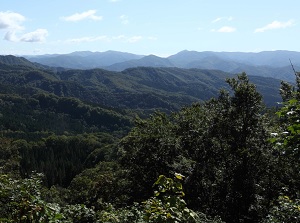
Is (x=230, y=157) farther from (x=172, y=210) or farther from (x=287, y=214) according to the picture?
(x=172, y=210)

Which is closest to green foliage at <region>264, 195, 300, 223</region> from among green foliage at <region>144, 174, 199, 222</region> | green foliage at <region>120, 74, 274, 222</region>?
green foliage at <region>144, 174, 199, 222</region>

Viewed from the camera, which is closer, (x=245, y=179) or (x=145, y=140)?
(x=245, y=179)

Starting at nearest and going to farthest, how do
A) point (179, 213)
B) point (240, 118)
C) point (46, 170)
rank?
point (179, 213)
point (240, 118)
point (46, 170)

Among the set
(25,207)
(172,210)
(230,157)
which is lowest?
(230,157)

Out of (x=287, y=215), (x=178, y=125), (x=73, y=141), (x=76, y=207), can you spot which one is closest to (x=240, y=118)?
(x=178, y=125)

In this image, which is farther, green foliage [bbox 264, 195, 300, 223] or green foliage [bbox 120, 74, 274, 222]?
green foliage [bbox 120, 74, 274, 222]

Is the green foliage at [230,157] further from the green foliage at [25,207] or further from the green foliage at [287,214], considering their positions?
the green foliage at [25,207]

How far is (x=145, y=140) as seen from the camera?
30719mm

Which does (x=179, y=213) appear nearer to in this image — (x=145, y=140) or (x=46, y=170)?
(x=145, y=140)

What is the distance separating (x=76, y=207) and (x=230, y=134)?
15743 millimetres

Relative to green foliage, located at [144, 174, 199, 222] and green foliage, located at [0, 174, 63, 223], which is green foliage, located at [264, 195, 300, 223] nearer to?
green foliage, located at [144, 174, 199, 222]

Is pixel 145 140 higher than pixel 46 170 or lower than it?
higher

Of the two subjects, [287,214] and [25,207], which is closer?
[25,207]

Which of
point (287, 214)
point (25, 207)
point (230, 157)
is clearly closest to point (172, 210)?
point (25, 207)
